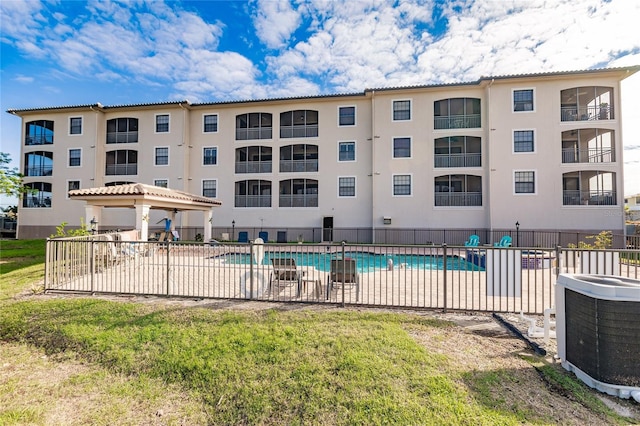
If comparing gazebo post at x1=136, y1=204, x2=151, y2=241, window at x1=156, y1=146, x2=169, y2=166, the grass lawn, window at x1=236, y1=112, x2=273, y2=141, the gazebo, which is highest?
window at x1=236, y1=112, x2=273, y2=141

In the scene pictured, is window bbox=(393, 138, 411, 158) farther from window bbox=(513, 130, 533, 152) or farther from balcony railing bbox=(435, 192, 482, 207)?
window bbox=(513, 130, 533, 152)

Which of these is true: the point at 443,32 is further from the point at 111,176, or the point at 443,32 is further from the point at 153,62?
the point at 111,176

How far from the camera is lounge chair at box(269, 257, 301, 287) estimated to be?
7.00 metres

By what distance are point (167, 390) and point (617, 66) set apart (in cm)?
2860

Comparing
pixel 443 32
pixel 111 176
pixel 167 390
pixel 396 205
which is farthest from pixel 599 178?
pixel 111 176

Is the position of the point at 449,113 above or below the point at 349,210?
above

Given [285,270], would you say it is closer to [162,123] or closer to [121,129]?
[162,123]

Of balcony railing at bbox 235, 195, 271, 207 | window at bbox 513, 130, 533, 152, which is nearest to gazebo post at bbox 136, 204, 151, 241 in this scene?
balcony railing at bbox 235, 195, 271, 207

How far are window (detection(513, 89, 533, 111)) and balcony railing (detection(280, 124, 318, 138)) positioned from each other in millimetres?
14905

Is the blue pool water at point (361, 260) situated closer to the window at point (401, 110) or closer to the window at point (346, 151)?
the window at point (346, 151)

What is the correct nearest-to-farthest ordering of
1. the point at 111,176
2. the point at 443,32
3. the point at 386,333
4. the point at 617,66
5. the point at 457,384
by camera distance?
the point at 457,384 < the point at 386,333 < the point at 443,32 < the point at 617,66 < the point at 111,176

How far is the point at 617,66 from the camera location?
710 inches

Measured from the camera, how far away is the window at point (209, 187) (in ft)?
79.5

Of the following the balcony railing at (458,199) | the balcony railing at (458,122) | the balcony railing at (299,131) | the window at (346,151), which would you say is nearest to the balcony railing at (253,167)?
the balcony railing at (299,131)
